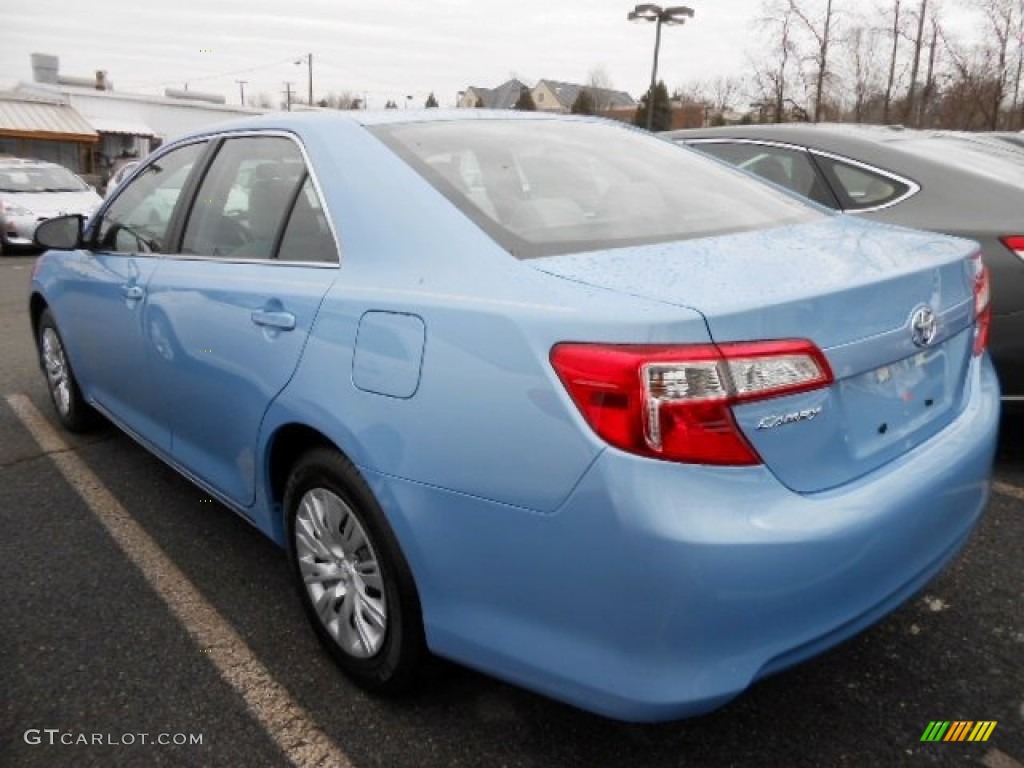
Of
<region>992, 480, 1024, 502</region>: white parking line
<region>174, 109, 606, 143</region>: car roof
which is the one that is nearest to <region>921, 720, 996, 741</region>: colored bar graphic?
<region>992, 480, 1024, 502</region>: white parking line

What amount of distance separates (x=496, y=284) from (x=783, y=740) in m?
1.31

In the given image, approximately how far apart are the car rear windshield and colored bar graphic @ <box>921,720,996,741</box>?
1.34m

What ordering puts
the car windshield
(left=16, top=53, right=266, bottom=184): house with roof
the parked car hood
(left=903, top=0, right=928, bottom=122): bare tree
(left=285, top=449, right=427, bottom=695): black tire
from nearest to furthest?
(left=285, top=449, right=427, bottom=695): black tire, the parked car hood, the car windshield, (left=903, top=0, right=928, bottom=122): bare tree, (left=16, top=53, right=266, bottom=184): house with roof

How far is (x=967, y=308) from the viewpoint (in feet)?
6.89

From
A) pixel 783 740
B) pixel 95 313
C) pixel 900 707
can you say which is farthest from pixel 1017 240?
pixel 95 313

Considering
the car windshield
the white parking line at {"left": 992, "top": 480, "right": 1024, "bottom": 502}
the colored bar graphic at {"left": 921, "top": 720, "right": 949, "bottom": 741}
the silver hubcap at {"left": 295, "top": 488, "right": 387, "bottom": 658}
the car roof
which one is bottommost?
the colored bar graphic at {"left": 921, "top": 720, "right": 949, "bottom": 741}

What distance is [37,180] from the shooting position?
47.3ft

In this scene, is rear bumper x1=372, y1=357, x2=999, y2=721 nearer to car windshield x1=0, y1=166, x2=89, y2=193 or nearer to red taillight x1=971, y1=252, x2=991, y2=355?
red taillight x1=971, y1=252, x2=991, y2=355

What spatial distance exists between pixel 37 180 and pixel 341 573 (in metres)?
15.0

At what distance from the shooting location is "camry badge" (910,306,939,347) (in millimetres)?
1827

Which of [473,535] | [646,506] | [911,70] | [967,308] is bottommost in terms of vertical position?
[473,535]

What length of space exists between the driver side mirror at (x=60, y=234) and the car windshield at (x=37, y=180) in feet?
39.9

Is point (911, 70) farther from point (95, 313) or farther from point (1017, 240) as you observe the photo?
point (95, 313)

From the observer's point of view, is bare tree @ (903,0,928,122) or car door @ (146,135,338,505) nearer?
car door @ (146,135,338,505)
